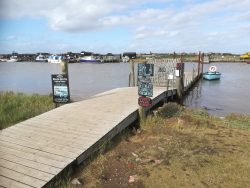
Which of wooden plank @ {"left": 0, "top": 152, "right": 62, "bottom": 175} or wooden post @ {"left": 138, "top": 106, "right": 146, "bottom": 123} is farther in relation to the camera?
wooden post @ {"left": 138, "top": 106, "right": 146, "bottom": 123}

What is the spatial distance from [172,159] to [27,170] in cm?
295

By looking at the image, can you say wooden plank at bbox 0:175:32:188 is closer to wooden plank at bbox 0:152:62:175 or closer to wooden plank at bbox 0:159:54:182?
wooden plank at bbox 0:159:54:182

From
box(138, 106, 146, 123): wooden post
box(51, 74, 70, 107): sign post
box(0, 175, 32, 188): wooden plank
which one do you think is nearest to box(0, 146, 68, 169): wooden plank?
box(0, 175, 32, 188): wooden plank

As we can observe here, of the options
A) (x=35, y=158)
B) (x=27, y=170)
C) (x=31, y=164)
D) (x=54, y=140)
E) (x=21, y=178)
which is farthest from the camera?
(x=54, y=140)

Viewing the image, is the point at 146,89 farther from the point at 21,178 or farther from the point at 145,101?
the point at 21,178

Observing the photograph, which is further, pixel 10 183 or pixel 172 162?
pixel 172 162

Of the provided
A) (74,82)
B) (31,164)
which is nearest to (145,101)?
(31,164)

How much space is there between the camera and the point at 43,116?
7965 millimetres

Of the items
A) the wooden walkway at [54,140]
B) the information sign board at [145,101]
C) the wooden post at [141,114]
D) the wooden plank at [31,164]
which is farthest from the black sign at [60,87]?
the wooden plank at [31,164]

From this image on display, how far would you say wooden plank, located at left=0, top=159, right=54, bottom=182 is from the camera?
438 cm

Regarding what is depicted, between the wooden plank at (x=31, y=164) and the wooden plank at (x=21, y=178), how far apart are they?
0.96 ft

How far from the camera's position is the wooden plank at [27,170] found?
438 centimetres

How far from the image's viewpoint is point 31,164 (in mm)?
4766

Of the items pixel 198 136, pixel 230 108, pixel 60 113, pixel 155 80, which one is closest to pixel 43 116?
pixel 60 113
